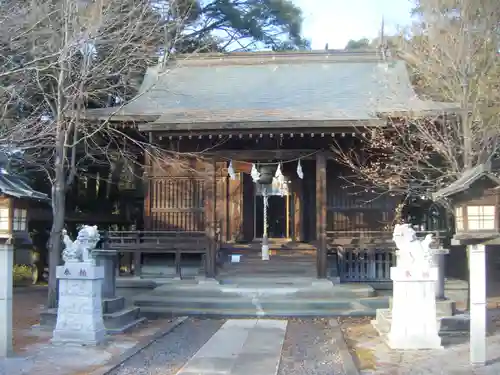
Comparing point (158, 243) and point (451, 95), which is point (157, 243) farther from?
point (451, 95)

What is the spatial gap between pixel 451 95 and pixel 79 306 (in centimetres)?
893

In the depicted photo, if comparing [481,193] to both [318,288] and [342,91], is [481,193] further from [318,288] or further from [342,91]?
[342,91]

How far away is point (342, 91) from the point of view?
1716 centimetres

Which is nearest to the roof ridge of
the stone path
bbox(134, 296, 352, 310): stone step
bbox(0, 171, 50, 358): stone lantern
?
bbox(134, 296, 352, 310): stone step

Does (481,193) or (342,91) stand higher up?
(342,91)

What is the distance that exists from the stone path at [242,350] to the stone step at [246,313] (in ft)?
2.06

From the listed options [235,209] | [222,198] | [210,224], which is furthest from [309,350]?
[235,209]

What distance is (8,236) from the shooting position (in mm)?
8281

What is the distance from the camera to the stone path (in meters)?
7.82

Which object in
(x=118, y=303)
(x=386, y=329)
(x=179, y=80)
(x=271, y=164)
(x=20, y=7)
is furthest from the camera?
(x=179, y=80)

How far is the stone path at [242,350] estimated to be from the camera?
25.7 feet

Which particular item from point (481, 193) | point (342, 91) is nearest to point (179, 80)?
point (342, 91)

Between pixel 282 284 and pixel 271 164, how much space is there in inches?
127

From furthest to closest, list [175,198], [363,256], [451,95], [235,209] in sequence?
[235,209], [175,198], [363,256], [451,95]
